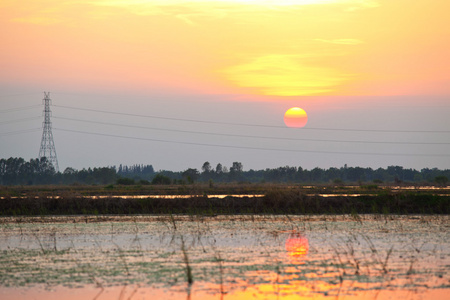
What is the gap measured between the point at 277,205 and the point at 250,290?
78.7ft

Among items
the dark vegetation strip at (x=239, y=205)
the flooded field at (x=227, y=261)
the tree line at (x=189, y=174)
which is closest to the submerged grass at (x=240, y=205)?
the dark vegetation strip at (x=239, y=205)

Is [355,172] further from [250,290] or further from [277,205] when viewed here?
[250,290]

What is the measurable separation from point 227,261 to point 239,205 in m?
20.5

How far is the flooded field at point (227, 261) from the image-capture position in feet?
43.9

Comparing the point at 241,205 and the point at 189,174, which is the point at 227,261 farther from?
the point at 189,174

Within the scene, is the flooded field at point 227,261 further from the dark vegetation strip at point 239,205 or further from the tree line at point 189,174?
→ the tree line at point 189,174

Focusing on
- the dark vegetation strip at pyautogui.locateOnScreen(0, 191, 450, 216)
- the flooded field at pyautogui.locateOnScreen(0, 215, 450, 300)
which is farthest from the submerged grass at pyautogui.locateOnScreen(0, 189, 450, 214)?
the flooded field at pyautogui.locateOnScreen(0, 215, 450, 300)

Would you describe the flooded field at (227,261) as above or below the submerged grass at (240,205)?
below

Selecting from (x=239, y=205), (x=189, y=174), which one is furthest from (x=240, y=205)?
(x=189, y=174)

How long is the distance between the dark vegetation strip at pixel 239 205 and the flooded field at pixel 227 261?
28.3ft

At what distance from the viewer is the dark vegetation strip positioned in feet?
121

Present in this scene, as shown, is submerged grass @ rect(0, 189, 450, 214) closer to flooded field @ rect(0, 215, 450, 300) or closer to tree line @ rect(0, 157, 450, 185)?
flooded field @ rect(0, 215, 450, 300)

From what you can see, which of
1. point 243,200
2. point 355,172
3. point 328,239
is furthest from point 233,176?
point 328,239

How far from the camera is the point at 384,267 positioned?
15.2m
